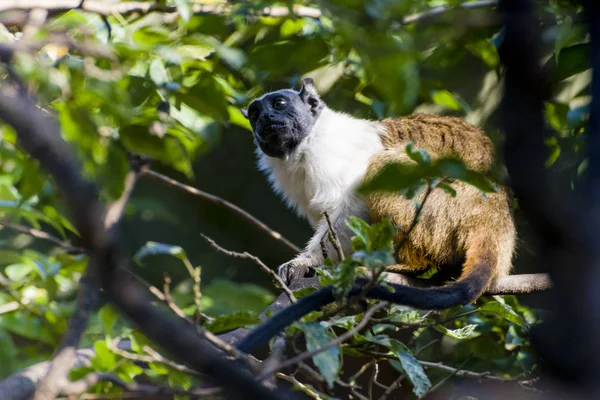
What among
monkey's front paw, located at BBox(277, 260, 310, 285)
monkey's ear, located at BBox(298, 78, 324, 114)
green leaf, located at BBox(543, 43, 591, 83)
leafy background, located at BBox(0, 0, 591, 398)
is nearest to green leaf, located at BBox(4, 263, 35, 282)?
leafy background, located at BBox(0, 0, 591, 398)

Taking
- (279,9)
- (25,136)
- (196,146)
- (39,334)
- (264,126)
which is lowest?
(39,334)

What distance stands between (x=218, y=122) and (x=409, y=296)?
1.27m

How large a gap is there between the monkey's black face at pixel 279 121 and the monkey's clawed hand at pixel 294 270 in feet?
2.48

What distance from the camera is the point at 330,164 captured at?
14.2 feet

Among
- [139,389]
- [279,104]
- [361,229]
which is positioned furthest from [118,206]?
[279,104]

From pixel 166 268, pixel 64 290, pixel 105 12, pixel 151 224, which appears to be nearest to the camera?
pixel 105 12

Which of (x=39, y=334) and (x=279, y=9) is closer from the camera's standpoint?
(x=39, y=334)

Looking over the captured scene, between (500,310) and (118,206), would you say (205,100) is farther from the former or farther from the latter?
(500,310)

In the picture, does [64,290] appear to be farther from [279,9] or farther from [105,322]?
[279,9]

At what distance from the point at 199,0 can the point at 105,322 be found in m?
1.73

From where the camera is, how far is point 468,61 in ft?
17.7

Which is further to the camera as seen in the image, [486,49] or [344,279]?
[486,49]

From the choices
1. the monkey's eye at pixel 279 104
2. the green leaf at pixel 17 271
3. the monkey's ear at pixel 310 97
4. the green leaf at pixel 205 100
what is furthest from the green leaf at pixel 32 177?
the monkey's ear at pixel 310 97

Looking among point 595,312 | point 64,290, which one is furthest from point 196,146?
point 595,312
